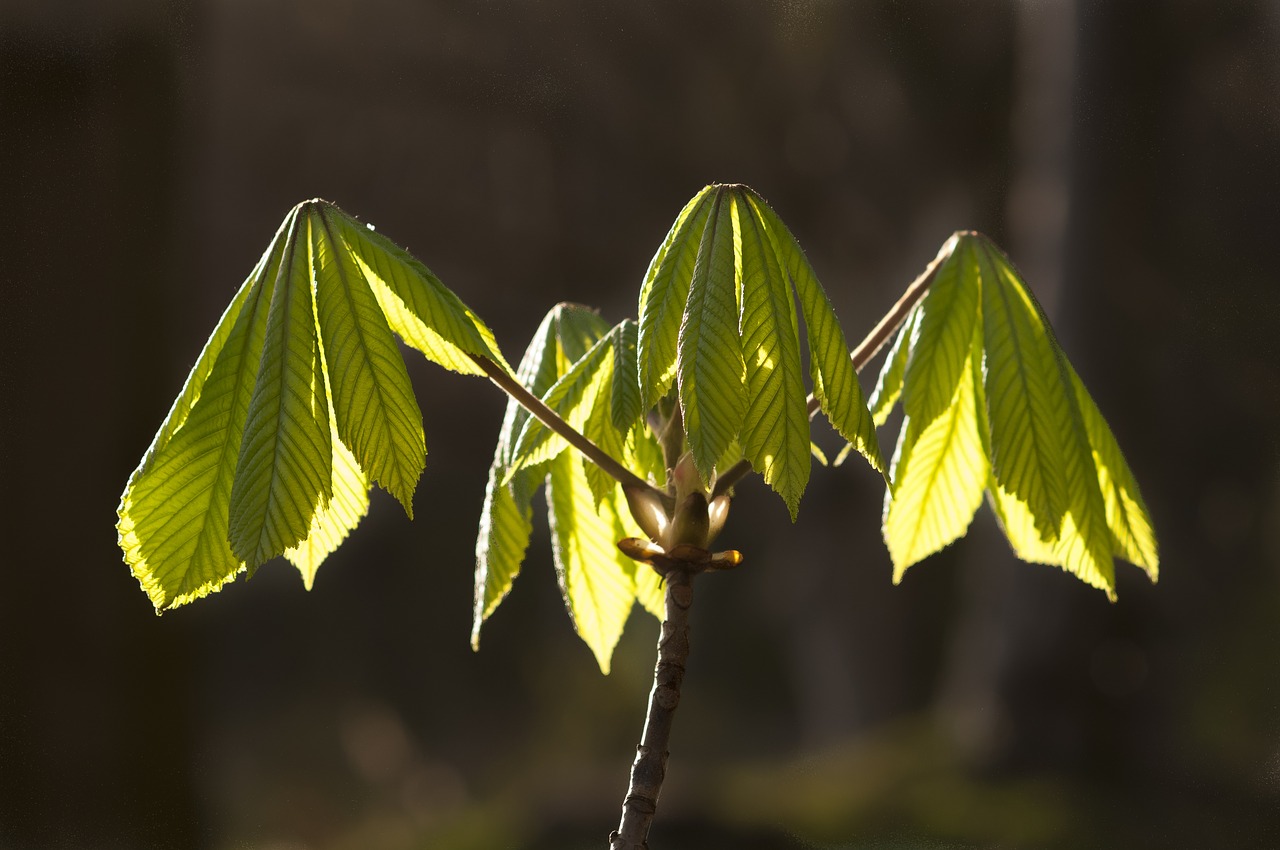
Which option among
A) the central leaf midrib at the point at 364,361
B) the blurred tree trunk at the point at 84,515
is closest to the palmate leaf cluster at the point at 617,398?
the central leaf midrib at the point at 364,361

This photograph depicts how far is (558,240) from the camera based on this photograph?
4.08 meters

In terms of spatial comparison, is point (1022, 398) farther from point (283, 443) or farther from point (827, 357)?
point (283, 443)

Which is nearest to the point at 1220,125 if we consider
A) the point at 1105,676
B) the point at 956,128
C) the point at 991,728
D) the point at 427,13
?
the point at 956,128

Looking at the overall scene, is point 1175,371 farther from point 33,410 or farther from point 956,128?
point 33,410

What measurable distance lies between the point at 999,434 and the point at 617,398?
23 centimetres

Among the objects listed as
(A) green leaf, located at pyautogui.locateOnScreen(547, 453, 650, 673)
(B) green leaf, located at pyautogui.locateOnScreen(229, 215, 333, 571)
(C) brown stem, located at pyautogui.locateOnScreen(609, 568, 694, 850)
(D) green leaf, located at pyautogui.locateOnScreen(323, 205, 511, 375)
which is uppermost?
(D) green leaf, located at pyautogui.locateOnScreen(323, 205, 511, 375)

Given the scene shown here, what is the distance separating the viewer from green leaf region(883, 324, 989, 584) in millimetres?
793

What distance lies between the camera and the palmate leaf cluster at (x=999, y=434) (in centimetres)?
66

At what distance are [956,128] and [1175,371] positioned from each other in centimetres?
138

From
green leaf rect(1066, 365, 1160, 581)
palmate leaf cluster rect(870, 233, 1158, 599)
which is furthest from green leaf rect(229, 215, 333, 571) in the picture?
green leaf rect(1066, 365, 1160, 581)

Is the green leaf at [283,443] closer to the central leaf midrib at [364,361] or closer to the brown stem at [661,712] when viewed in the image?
the central leaf midrib at [364,361]

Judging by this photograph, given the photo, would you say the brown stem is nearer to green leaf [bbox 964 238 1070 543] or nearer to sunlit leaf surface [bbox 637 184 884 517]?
sunlit leaf surface [bbox 637 184 884 517]

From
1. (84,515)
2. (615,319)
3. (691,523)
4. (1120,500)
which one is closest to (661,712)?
(691,523)

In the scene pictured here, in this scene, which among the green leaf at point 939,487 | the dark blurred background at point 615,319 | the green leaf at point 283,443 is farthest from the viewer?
the dark blurred background at point 615,319
